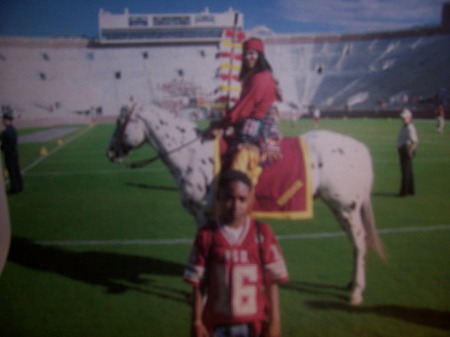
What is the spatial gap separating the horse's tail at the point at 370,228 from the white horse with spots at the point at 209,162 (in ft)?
0.08

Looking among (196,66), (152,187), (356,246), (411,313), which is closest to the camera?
(196,66)

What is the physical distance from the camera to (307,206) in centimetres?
212

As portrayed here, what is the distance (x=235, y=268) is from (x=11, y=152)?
5.09 ft

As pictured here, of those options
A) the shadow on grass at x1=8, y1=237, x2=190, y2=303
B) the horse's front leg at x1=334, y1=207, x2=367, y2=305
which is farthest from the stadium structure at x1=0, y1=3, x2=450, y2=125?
the shadow on grass at x1=8, y1=237, x2=190, y2=303

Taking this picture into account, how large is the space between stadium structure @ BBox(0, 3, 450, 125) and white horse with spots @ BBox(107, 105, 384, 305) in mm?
110

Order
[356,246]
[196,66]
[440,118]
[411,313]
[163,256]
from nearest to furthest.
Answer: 1. [196,66]
2. [411,313]
3. [356,246]
4. [440,118]
5. [163,256]

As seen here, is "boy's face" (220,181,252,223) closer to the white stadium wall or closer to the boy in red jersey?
the boy in red jersey

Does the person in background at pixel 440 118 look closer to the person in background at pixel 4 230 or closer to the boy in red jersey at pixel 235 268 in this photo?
the boy in red jersey at pixel 235 268

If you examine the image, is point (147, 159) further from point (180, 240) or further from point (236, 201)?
point (236, 201)

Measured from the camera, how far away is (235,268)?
5.82ft

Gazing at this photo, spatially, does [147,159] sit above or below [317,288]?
above

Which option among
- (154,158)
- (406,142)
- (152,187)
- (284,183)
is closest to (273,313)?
(284,183)

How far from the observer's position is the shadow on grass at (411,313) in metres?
2.13

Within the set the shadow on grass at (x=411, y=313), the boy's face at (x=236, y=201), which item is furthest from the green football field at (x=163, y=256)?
the boy's face at (x=236, y=201)
